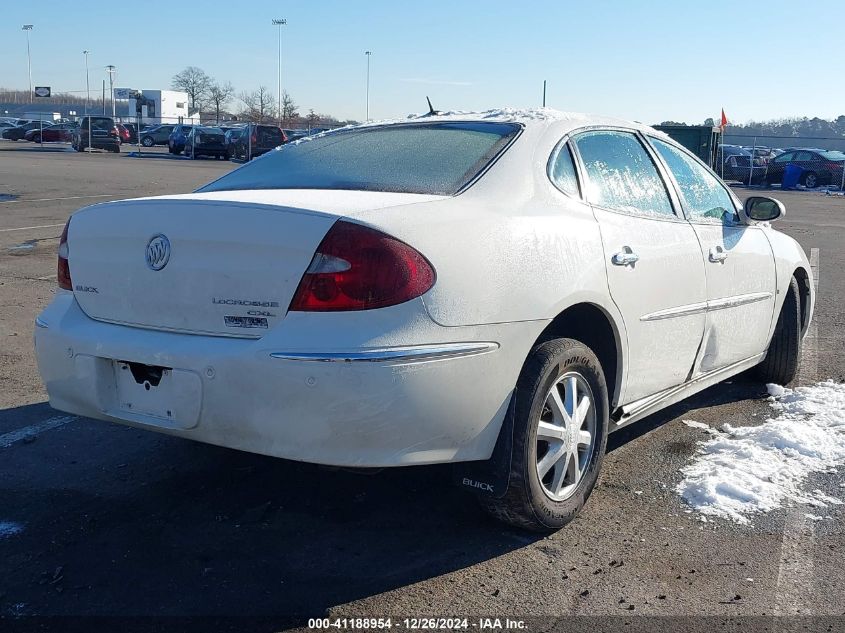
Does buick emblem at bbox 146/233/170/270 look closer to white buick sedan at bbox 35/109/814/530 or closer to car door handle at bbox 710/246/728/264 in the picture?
white buick sedan at bbox 35/109/814/530

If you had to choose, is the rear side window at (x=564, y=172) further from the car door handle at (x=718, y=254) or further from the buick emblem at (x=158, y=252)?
the buick emblem at (x=158, y=252)

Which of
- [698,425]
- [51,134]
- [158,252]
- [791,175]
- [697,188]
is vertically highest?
[697,188]

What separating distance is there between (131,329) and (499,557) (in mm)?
1540

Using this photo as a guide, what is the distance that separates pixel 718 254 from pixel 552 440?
1.65 metres

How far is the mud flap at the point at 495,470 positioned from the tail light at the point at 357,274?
63 cm

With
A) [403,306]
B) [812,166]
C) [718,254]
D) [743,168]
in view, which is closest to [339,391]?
[403,306]

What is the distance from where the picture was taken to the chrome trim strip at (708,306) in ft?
13.3

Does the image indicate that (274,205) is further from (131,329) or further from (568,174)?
(568,174)

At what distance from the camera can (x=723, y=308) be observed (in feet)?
15.2

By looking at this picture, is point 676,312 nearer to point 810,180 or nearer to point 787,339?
point 787,339

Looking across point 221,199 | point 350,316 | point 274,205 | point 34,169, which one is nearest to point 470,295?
point 350,316

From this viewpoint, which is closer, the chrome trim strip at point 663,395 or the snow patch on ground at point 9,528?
the snow patch on ground at point 9,528

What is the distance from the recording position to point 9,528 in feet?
11.1

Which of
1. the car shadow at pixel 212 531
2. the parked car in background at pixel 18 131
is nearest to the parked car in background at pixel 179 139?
the parked car in background at pixel 18 131
